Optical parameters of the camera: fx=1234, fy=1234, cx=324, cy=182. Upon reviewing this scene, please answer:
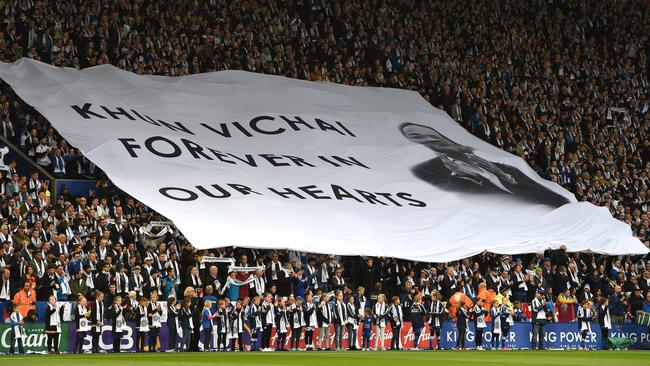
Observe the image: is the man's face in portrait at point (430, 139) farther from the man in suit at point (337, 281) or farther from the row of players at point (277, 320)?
the man in suit at point (337, 281)

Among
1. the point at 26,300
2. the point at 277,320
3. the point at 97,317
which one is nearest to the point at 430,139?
the point at 277,320

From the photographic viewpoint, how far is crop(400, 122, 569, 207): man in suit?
40.6m

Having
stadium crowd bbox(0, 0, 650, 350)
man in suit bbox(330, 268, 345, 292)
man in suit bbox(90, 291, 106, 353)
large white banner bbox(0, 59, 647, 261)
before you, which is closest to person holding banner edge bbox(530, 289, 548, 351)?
stadium crowd bbox(0, 0, 650, 350)

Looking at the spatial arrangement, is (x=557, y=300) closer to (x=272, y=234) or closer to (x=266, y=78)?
(x=272, y=234)

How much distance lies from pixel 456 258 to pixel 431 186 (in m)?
4.74

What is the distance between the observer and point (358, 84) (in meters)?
45.2

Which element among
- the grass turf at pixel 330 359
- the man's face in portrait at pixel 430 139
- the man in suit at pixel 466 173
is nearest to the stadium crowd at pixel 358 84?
the man in suit at pixel 466 173

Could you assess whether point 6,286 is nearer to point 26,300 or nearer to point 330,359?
point 26,300

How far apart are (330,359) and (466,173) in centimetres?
1546

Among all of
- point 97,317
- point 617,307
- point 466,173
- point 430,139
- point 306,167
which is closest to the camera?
point 97,317

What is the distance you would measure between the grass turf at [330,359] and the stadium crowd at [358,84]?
10.9ft

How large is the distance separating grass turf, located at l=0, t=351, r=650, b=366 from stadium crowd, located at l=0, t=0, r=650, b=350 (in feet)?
10.9

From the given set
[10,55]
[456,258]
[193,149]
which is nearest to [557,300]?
[456,258]

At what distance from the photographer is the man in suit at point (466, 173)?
133 feet
